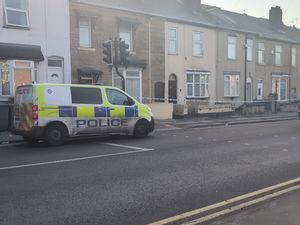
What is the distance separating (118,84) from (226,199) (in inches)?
683

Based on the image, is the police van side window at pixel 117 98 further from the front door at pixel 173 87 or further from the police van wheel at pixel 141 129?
the front door at pixel 173 87

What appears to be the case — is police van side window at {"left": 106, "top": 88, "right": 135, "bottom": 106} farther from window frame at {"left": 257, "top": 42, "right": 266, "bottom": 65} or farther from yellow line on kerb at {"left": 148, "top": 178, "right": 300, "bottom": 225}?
window frame at {"left": 257, "top": 42, "right": 266, "bottom": 65}

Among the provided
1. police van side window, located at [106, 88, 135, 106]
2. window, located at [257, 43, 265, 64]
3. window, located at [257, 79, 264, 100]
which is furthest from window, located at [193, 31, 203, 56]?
police van side window, located at [106, 88, 135, 106]

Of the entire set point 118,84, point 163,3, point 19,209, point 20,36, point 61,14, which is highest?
point 163,3

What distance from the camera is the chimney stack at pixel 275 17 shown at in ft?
133

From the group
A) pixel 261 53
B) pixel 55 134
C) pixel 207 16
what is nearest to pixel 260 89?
pixel 261 53

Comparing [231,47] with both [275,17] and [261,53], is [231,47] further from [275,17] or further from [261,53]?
[275,17]

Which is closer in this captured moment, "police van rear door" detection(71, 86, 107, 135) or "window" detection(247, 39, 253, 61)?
"police van rear door" detection(71, 86, 107, 135)

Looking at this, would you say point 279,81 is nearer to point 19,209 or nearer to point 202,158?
point 202,158

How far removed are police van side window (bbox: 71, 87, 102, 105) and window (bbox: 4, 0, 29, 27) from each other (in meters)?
7.32

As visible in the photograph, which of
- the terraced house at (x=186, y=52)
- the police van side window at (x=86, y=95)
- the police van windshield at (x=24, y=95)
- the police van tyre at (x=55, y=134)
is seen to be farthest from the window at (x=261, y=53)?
the police van windshield at (x=24, y=95)

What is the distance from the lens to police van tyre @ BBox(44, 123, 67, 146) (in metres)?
12.1

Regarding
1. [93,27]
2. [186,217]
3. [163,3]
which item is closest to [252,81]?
[163,3]

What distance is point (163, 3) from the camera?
27.9m
